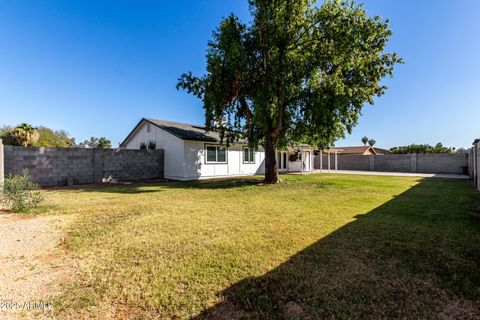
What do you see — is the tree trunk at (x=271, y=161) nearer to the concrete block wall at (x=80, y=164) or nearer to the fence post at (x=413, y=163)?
the concrete block wall at (x=80, y=164)

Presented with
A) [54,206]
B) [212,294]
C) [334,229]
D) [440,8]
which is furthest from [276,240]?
[440,8]

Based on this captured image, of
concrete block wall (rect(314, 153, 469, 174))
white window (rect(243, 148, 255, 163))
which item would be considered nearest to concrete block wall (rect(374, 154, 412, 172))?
concrete block wall (rect(314, 153, 469, 174))

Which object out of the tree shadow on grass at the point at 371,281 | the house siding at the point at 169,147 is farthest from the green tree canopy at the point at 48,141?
the tree shadow on grass at the point at 371,281

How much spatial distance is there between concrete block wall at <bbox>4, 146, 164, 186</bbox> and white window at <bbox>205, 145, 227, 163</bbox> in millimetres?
3845

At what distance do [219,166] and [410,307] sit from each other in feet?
55.5

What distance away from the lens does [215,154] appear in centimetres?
1877

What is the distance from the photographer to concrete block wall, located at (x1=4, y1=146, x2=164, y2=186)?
1203cm

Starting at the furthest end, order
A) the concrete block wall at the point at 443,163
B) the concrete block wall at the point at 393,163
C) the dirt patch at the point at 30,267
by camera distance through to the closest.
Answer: the concrete block wall at the point at 393,163 → the concrete block wall at the point at 443,163 → the dirt patch at the point at 30,267

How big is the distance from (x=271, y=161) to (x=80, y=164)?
1181cm

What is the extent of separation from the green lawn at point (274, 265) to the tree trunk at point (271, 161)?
8.00 metres

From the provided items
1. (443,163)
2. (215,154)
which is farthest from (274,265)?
(443,163)

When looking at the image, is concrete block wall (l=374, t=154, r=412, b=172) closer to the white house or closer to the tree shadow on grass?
the white house

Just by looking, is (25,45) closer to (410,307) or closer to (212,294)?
(212,294)

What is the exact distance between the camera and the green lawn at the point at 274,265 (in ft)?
8.41
